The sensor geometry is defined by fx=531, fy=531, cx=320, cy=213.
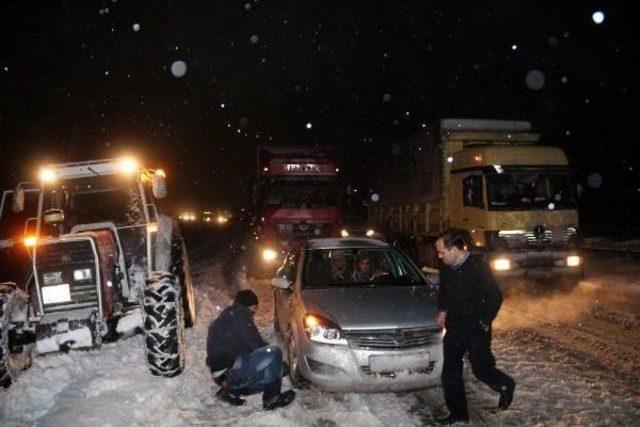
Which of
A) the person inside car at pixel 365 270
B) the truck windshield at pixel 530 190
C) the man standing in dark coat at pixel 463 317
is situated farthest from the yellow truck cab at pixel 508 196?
the man standing in dark coat at pixel 463 317

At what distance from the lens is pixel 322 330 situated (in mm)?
5414

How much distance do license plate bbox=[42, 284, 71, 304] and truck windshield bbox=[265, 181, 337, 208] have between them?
9173 millimetres

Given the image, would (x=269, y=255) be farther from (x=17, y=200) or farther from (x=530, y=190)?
(x=17, y=200)

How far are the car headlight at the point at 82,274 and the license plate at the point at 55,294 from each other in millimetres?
153

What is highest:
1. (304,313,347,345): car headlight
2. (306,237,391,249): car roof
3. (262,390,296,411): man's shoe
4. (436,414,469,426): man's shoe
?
(306,237,391,249): car roof

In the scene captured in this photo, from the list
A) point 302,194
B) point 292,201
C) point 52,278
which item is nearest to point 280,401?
point 52,278

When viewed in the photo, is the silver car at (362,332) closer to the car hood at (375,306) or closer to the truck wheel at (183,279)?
the car hood at (375,306)

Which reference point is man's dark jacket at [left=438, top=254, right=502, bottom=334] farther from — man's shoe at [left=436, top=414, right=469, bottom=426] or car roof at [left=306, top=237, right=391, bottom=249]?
car roof at [left=306, top=237, right=391, bottom=249]

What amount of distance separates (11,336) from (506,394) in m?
5.49

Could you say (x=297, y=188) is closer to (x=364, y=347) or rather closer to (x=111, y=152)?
(x=364, y=347)

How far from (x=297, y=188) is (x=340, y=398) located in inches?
414

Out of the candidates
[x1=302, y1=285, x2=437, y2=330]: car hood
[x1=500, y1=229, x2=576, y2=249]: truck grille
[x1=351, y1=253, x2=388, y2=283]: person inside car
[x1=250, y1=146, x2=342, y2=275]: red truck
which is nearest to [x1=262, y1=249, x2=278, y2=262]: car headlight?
[x1=250, y1=146, x2=342, y2=275]: red truck

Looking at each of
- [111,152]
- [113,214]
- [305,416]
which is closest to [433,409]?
[305,416]

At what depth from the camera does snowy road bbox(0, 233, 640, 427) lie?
5039mm
